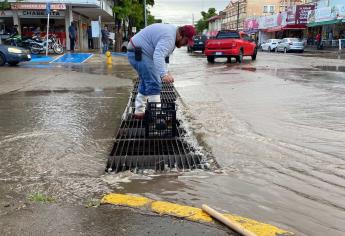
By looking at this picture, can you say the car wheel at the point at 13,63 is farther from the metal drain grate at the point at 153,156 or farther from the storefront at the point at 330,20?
the storefront at the point at 330,20

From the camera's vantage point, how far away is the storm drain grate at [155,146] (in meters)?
4.62

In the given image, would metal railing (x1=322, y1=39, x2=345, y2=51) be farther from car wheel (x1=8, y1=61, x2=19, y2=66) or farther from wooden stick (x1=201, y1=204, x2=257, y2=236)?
wooden stick (x1=201, y1=204, x2=257, y2=236)

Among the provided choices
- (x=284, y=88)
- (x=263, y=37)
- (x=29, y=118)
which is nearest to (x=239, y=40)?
(x=284, y=88)

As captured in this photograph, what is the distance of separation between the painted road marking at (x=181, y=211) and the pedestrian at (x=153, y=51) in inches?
80.0

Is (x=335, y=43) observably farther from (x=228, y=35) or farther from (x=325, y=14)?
(x=228, y=35)

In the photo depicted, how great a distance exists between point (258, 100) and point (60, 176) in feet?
18.9

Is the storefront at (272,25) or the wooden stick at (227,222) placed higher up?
the storefront at (272,25)

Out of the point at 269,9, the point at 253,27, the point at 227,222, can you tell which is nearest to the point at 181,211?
the point at 227,222

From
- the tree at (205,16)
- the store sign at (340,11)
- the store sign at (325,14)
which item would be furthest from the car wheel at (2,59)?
the tree at (205,16)

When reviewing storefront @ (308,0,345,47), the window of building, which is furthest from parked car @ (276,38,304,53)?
the window of building

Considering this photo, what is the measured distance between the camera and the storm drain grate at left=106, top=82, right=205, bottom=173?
4.62 meters

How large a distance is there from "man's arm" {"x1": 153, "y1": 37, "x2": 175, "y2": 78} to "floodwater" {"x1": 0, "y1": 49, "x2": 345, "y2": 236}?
3.59 feet

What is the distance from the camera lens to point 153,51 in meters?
5.89

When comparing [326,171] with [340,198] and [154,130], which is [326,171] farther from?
[154,130]
